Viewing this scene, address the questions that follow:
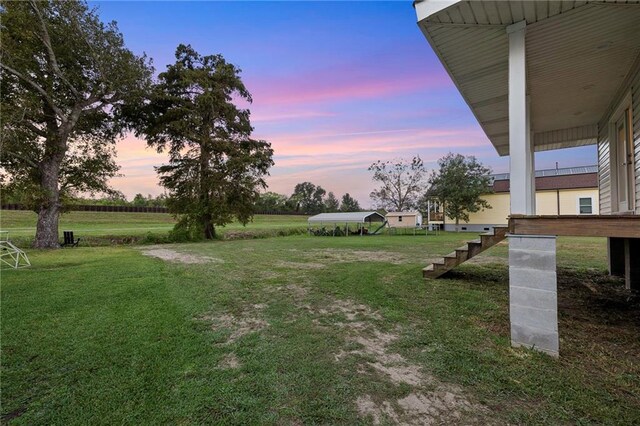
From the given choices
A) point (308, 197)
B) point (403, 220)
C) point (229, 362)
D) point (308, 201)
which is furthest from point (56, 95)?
point (308, 197)

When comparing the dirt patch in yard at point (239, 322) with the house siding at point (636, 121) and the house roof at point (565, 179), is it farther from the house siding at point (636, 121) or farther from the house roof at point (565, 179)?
the house roof at point (565, 179)

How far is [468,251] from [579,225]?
2558 mm

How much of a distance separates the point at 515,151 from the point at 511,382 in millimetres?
2512

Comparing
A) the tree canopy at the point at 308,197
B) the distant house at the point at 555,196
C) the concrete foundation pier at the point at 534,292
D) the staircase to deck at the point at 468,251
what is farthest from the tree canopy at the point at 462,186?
the tree canopy at the point at 308,197

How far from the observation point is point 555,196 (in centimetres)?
2352

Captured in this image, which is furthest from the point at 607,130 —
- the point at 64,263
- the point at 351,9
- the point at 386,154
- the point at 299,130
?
the point at 386,154

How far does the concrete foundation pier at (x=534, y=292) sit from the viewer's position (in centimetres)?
300

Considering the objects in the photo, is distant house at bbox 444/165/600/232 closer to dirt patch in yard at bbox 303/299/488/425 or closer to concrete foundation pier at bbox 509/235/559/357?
concrete foundation pier at bbox 509/235/559/357

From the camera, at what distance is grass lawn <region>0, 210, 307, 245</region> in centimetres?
1688

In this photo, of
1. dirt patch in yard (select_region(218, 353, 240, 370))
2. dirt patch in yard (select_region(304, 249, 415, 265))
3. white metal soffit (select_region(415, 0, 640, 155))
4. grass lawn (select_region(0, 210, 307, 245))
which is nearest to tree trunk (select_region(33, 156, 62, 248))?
grass lawn (select_region(0, 210, 307, 245))

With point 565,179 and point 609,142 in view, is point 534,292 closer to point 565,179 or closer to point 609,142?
point 609,142

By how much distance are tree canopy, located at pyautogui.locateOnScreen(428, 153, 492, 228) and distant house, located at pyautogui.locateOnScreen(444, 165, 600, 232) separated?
2.72 feet

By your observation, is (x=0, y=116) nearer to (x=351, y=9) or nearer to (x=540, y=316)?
(x=351, y=9)

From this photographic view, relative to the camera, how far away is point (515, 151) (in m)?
3.51
